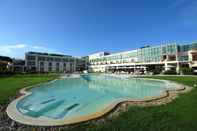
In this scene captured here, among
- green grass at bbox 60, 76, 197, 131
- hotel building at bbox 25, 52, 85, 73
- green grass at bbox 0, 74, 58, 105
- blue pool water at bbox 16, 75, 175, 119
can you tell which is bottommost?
blue pool water at bbox 16, 75, 175, 119

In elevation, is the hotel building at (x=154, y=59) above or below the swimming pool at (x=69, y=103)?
above

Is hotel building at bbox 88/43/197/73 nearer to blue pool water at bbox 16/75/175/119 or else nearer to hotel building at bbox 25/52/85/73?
hotel building at bbox 25/52/85/73

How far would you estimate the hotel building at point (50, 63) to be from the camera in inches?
2936

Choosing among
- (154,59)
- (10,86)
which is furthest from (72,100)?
(154,59)

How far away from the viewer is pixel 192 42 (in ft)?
145

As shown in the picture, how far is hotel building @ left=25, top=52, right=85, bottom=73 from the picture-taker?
245ft

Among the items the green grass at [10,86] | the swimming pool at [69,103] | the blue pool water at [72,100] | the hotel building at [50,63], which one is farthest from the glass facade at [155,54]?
the green grass at [10,86]

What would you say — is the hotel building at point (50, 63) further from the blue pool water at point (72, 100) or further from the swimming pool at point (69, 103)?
the swimming pool at point (69, 103)

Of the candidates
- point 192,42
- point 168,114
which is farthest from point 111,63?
point 168,114

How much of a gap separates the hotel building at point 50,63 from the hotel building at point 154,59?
16.1 m

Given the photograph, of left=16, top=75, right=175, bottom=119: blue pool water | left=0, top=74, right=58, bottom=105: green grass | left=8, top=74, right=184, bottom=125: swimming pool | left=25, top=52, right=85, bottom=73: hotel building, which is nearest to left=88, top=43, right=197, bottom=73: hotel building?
left=25, top=52, right=85, bottom=73: hotel building

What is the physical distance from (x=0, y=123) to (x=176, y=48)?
49.1 meters

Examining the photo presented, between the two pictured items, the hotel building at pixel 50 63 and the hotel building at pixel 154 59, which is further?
the hotel building at pixel 50 63

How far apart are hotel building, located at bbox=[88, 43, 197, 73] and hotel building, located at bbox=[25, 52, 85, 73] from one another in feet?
52.7
